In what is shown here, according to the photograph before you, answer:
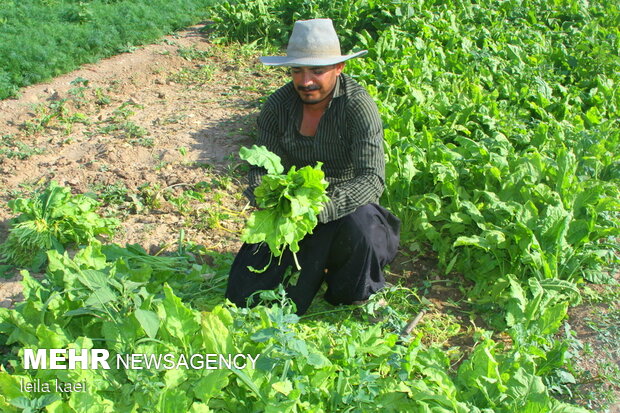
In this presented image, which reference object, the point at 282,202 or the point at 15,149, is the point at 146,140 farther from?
the point at 282,202

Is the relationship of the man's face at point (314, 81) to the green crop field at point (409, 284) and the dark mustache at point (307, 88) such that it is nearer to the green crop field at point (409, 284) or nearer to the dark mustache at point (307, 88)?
the dark mustache at point (307, 88)

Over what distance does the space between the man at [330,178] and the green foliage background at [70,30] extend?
3.38 meters

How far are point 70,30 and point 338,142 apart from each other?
14.1 feet

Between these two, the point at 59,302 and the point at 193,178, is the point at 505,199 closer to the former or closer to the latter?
the point at 193,178

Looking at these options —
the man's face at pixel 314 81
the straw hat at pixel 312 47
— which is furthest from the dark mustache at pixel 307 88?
the straw hat at pixel 312 47

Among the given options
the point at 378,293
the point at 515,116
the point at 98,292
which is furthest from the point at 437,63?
the point at 98,292

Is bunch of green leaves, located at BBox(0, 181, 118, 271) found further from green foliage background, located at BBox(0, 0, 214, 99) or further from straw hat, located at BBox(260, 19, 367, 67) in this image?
green foliage background, located at BBox(0, 0, 214, 99)

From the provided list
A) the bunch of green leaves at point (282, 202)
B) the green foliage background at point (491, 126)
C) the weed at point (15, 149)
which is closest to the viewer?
A: the bunch of green leaves at point (282, 202)

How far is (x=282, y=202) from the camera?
8.89 feet

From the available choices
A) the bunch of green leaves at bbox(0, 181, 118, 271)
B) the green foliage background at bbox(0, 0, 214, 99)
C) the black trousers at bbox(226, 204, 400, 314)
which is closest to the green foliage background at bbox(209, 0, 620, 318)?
the black trousers at bbox(226, 204, 400, 314)

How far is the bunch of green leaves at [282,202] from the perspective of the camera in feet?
8.64

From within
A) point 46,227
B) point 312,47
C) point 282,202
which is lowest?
point 46,227

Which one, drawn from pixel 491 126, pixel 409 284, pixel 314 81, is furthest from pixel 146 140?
pixel 491 126

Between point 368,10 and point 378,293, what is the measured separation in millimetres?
4750
